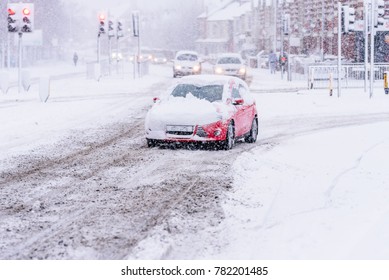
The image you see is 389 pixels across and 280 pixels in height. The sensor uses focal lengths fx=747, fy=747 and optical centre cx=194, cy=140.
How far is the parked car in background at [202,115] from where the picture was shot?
13906 mm

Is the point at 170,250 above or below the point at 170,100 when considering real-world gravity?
below

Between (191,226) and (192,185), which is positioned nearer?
(191,226)

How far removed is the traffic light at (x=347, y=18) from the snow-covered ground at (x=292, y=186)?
19.0 ft

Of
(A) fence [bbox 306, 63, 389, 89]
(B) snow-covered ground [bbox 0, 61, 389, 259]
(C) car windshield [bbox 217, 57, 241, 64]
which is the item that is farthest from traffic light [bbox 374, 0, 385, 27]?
(C) car windshield [bbox 217, 57, 241, 64]

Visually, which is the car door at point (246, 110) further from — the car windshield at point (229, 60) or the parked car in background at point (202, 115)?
the car windshield at point (229, 60)

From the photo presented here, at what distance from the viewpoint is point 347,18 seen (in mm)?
27922

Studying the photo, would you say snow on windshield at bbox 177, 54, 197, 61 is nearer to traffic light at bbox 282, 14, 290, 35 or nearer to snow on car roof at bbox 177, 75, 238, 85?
traffic light at bbox 282, 14, 290, 35

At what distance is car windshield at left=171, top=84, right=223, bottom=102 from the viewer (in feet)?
48.4

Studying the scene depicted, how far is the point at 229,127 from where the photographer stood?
46.2 feet
